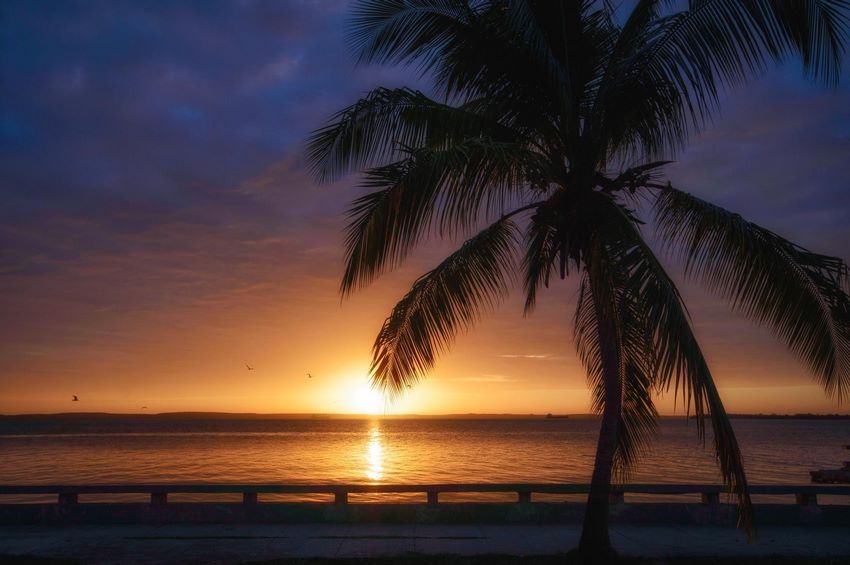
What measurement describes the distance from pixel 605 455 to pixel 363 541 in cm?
400

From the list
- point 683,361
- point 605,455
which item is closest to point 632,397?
point 605,455

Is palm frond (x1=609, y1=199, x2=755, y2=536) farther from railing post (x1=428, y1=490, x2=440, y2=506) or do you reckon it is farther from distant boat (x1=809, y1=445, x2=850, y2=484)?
distant boat (x1=809, y1=445, x2=850, y2=484)

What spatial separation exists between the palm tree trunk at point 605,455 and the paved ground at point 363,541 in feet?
4.16

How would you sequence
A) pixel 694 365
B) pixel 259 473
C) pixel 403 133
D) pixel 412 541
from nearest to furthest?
1. pixel 694 365
2. pixel 403 133
3. pixel 412 541
4. pixel 259 473

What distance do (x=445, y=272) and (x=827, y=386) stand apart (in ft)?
15.5

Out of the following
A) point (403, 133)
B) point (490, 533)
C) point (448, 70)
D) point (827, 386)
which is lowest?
point (490, 533)

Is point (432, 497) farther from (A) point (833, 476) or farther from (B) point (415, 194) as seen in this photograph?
(A) point (833, 476)

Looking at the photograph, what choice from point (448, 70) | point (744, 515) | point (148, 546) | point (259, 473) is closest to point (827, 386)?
point (744, 515)

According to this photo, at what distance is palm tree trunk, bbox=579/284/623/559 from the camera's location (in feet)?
28.2

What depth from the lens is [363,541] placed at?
10516 mm

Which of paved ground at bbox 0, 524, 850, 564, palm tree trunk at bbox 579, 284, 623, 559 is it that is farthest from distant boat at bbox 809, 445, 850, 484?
palm tree trunk at bbox 579, 284, 623, 559

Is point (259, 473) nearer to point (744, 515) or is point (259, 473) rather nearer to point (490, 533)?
point (490, 533)

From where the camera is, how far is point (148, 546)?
33.6 ft

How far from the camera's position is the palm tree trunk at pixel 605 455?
859 centimetres
